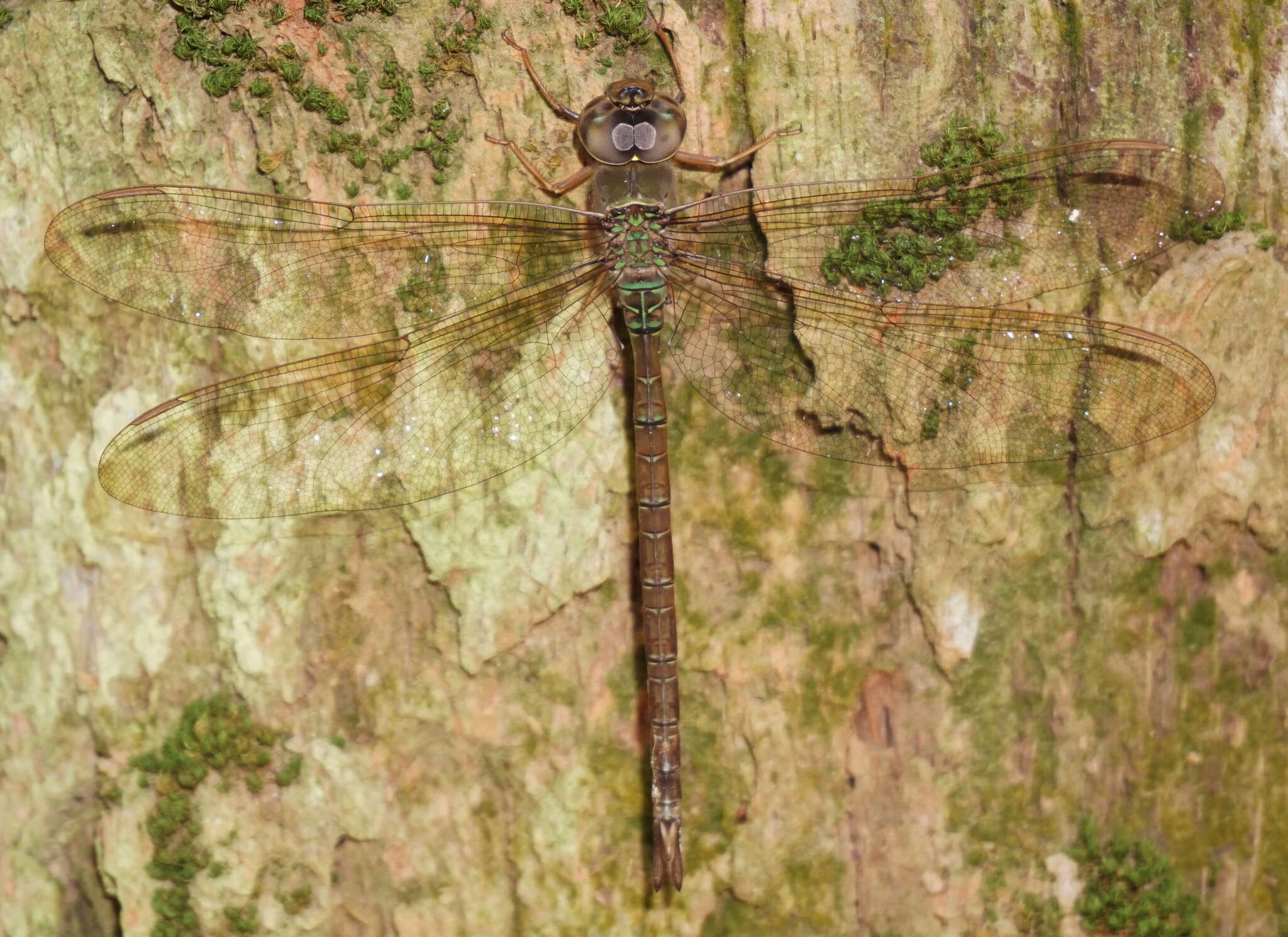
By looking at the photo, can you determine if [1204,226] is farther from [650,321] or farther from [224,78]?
[224,78]

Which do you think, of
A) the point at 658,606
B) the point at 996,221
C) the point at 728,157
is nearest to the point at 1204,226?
the point at 996,221

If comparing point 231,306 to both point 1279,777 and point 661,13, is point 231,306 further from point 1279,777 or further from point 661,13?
point 1279,777

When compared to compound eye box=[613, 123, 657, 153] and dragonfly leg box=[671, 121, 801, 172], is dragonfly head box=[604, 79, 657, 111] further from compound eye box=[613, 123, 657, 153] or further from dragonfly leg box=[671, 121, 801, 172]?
dragonfly leg box=[671, 121, 801, 172]

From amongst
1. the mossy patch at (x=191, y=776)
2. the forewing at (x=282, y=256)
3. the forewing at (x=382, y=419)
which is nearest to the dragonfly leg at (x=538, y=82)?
the forewing at (x=282, y=256)

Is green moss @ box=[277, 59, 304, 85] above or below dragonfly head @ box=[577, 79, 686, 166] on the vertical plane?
above

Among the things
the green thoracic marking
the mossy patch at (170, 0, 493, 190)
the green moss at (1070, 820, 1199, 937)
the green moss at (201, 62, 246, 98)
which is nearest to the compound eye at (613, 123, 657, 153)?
the mossy patch at (170, 0, 493, 190)

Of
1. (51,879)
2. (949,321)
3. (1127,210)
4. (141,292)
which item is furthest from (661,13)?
(51,879)

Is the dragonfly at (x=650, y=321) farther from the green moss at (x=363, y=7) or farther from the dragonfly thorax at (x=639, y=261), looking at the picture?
the green moss at (x=363, y=7)
